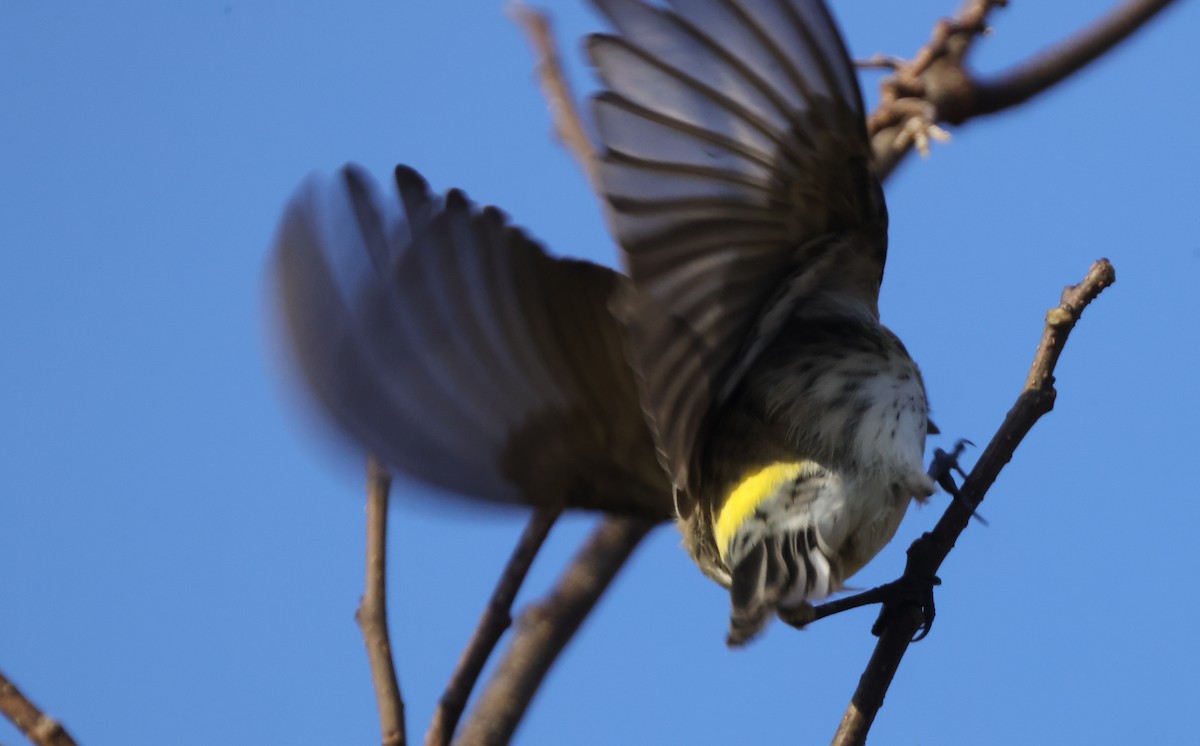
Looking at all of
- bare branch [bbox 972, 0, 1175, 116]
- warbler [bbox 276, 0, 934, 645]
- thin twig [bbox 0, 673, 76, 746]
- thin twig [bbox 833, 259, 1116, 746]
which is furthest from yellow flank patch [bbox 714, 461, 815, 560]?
thin twig [bbox 0, 673, 76, 746]

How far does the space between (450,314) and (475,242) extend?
0.51 feet

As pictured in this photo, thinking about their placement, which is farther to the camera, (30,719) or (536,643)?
(536,643)

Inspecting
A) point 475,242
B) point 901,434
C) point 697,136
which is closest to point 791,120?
point 697,136

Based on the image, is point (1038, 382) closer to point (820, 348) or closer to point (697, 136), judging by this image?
point (820, 348)

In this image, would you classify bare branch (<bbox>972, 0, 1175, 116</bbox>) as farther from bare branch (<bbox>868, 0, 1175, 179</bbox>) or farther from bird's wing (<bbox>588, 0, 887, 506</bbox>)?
bird's wing (<bbox>588, 0, 887, 506</bbox>)

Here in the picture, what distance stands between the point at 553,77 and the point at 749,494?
1.04 meters

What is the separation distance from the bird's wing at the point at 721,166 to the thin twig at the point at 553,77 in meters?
0.57

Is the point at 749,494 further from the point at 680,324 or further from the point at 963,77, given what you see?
the point at 963,77

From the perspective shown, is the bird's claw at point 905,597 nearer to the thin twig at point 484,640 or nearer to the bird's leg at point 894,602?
the bird's leg at point 894,602

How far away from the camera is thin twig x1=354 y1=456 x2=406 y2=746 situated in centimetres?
173

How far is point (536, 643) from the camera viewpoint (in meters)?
2.59

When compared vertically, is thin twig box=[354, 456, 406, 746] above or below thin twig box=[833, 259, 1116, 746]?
above

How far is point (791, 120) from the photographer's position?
2.55m

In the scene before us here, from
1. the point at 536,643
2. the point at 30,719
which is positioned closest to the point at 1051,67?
the point at 536,643
